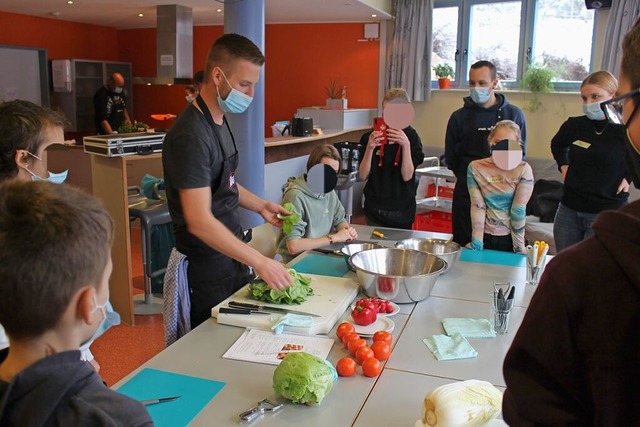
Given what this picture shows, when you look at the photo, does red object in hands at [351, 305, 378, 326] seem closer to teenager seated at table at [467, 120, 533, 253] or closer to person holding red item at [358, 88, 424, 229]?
teenager seated at table at [467, 120, 533, 253]

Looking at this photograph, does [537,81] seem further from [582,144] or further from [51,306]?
[51,306]

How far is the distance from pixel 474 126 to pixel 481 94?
0.20 m

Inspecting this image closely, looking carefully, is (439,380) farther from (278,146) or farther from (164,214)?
(278,146)

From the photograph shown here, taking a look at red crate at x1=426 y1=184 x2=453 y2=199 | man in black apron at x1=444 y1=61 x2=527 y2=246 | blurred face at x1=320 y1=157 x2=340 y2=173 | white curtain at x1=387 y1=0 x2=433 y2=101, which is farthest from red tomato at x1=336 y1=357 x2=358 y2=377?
white curtain at x1=387 y1=0 x2=433 y2=101

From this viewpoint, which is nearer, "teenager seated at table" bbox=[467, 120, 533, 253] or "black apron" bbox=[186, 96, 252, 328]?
"black apron" bbox=[186, 96, 252, 328]

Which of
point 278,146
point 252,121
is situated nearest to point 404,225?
point 252,121

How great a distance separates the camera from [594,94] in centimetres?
290

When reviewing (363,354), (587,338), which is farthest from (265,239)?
(587,338)

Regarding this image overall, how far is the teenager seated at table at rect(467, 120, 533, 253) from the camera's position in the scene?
110 inches

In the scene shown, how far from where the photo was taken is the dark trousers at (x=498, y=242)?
290 centimetres

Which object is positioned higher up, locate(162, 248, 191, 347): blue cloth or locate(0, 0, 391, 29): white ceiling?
locate(0, 0, 391, 29): white ceiling

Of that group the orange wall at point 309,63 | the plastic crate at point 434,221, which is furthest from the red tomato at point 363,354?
the orange wall at point 309,63

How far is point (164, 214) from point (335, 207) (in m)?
1.62

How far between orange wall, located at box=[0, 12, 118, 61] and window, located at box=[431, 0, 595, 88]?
17.9 ft
